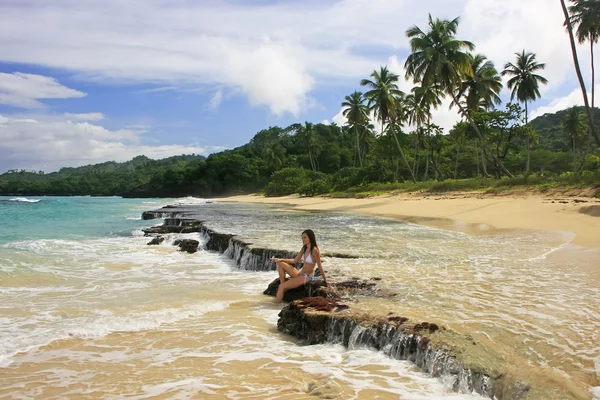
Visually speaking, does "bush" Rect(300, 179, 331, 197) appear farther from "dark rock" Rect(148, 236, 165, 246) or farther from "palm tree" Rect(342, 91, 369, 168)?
"dark rock" Rect(148, 236, 165, 246)

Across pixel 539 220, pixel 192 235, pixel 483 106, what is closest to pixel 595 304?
pixel 539 220

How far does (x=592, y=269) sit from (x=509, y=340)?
476 cm

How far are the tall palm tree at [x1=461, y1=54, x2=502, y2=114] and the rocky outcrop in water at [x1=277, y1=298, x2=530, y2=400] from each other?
1403 inches

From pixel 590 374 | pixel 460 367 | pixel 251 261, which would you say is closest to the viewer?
pixel 590 374

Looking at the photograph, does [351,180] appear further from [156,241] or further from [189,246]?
[189,246]

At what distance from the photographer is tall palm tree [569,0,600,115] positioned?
23.4 meters

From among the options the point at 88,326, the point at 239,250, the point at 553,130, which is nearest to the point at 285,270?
the point at 88,326

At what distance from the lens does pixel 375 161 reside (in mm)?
54156

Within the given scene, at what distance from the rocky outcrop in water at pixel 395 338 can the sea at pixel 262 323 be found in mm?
128

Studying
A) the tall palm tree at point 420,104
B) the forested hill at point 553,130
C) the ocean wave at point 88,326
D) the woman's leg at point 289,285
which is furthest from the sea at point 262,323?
the forested hill at point 553,130

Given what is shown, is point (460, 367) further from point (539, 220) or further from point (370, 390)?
point (539, 220)

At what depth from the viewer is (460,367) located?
4359 mm

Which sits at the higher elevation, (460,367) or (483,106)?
(483,106)

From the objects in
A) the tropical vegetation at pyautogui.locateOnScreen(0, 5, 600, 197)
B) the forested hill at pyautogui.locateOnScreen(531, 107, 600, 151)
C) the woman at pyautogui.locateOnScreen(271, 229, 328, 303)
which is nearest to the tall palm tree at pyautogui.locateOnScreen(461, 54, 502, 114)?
the tropical vegetation at pyautogui.locateOnScreen(0, 5, 600, 197)
